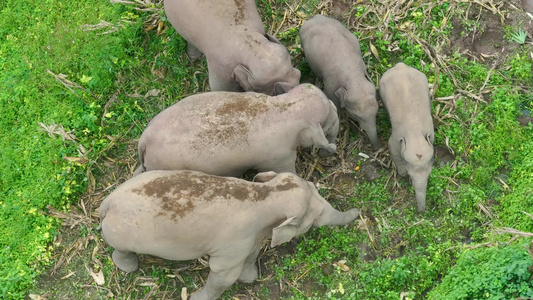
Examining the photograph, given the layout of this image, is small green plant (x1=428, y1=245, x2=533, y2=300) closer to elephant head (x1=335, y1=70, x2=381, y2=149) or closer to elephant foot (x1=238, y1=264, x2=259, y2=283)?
elephant head (x1=335, y1=70, x2=381, y2=149)

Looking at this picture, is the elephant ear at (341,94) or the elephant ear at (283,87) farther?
the elephant ear at (341,94)

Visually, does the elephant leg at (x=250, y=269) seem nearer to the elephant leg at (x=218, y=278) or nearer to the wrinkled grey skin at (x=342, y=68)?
the elephant leg at (x=218, y=278)

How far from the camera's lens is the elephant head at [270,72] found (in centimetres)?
623

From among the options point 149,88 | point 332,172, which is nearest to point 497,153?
point 332,172

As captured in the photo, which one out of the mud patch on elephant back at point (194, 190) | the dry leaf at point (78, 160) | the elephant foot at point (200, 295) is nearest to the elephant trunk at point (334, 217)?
the mud patch on elephant back at point (194, 190)

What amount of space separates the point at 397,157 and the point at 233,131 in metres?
2.11

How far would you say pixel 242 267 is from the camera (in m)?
6.04

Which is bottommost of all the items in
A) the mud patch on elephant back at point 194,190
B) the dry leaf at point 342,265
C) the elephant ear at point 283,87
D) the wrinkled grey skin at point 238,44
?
the dry leaf at point 342,265

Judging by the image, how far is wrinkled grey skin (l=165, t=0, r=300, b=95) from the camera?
6254 mm

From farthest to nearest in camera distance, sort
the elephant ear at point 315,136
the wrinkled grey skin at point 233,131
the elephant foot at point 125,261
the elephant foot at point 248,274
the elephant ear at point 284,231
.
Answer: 1. the elephant foot at point 248,274
2. the elephant foot at point 125,261
3. the elephant ear at point 315,136
4. the wrinkled grey skin at point 233,131
5. the elephant ear at point 284,231

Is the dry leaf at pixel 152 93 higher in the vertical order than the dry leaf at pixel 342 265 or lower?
higher

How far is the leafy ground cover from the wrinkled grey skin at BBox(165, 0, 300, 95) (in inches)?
37.2

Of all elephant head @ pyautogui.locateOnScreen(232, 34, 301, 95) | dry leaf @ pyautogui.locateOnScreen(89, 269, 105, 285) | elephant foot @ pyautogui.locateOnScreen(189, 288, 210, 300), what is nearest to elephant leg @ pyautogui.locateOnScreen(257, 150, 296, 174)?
elephant head @ pyautogui.locateOnScreen(232, 34, 301, 95)

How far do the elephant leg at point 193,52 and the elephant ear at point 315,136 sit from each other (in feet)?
6.98
